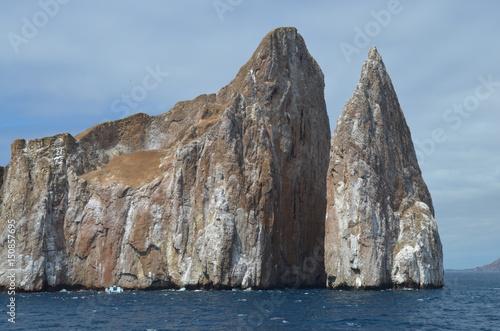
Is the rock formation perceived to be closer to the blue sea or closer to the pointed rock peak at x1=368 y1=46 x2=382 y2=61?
the pointed rock peak at x1=368 y1=46 x2=382 y2=61

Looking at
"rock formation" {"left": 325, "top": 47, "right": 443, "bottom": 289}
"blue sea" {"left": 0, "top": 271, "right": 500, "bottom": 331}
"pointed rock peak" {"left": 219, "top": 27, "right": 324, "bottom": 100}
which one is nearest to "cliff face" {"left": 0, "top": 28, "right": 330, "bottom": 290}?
"pointed rock peak" {"left": 219, "top": 27, "right": 324, "bottom": 100}

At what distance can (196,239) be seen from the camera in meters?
83.3

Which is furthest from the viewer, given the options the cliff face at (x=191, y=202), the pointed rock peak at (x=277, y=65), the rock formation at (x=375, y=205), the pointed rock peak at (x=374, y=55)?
the pointed rock peak at (x=277, y=65)

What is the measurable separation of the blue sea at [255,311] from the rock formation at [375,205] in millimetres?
2777

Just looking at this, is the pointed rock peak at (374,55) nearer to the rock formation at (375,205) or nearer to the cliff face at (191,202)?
the rock formation at (375,205)

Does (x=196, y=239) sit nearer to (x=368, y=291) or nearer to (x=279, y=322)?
(x=368, y=291)

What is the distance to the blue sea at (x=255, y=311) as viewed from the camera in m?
47.1

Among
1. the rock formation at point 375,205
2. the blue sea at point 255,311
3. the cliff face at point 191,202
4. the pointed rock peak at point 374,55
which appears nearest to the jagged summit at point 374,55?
the pointed rock peak at point 374,55

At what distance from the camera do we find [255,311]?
55.1 metres

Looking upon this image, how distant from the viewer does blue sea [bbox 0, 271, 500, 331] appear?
47.1 m

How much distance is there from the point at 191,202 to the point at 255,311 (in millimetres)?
32619

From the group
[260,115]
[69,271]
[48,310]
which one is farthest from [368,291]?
[69,271]

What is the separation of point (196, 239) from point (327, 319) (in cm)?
3612

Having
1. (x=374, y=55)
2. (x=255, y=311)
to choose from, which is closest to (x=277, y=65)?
(x=374, y=55)
